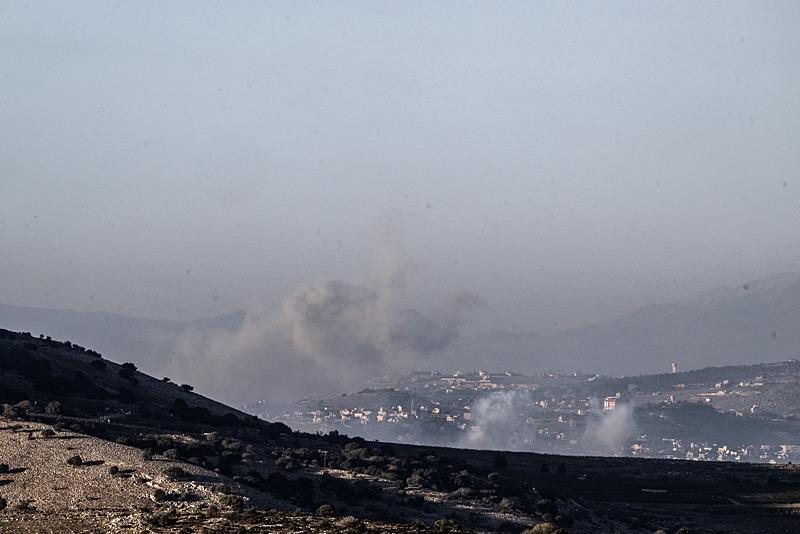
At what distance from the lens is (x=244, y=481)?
67.8 metres

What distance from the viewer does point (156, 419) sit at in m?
98.4

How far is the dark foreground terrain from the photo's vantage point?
57628 millimetres

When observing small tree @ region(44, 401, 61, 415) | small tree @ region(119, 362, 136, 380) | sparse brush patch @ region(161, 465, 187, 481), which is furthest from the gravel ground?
small tree @ region(119, 362, 136, 380)

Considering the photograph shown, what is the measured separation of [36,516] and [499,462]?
74.5 m

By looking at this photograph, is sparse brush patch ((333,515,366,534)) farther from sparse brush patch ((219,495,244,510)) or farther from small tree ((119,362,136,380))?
small tree ((119,362,136,380))

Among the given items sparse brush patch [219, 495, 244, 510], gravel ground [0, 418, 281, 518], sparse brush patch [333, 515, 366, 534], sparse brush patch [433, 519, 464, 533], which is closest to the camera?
sparse brush patch [333, 515, 366, 534]

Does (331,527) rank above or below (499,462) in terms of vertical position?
below

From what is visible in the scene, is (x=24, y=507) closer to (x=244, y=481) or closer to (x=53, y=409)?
(x=244, y=481)

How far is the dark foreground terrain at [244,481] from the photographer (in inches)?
2269

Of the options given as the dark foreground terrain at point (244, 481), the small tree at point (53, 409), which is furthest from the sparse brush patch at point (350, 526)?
the small tree at point (53, 409)

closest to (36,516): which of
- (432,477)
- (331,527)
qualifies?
(331,527)

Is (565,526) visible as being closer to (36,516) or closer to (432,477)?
(432,477)

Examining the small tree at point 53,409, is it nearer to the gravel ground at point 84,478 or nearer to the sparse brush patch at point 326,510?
the gravel ground at point 84,478

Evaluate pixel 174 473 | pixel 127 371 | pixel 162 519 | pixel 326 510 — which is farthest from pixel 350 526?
pixel 127 371
